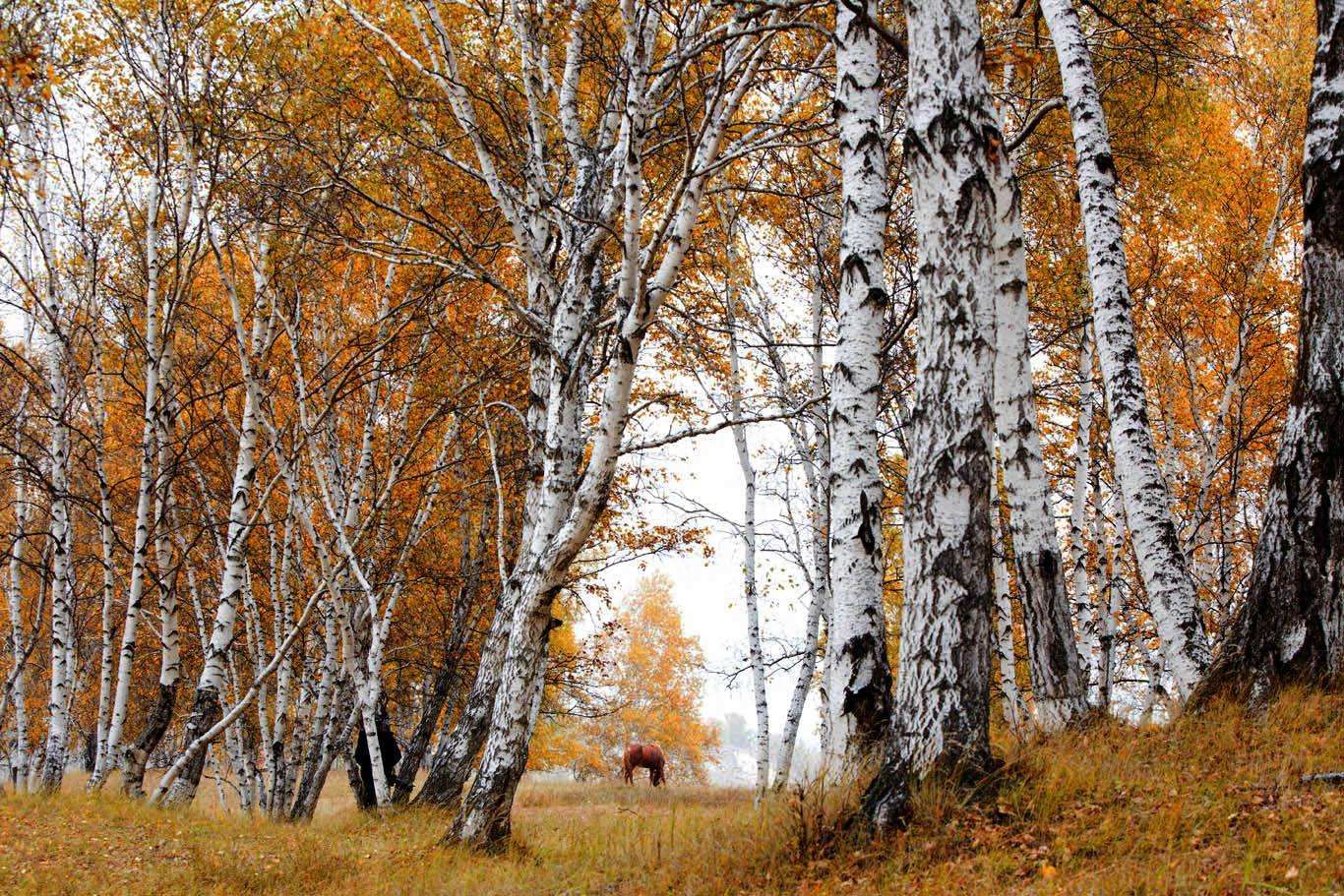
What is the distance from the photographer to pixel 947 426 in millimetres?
3730

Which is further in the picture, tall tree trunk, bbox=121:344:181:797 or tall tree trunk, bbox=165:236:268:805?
tall tree trunk, bbox=121:344:181:797

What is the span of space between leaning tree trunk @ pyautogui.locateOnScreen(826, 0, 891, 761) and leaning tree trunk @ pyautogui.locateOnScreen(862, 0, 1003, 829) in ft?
1.81

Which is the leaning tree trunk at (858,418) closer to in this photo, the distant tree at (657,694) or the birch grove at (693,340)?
the birch grove at (693,340)

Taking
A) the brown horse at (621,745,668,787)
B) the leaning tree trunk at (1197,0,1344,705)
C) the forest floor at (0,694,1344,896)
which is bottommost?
the brown horse at (621,745,668,787)

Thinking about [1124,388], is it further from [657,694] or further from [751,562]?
[657,694]

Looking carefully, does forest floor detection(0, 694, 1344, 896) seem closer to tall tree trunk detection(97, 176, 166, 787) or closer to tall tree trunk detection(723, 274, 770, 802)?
tall tree trunk detection(97, 176, 166, 787)

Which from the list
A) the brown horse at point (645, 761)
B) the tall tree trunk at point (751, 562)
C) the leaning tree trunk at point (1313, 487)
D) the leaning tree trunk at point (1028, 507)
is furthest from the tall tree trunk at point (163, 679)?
the brown horse at point (645, 761)

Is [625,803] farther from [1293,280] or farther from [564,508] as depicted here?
[1293,280]

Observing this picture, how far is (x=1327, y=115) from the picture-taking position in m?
Answer: 4.40

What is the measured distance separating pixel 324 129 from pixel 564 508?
799 cm

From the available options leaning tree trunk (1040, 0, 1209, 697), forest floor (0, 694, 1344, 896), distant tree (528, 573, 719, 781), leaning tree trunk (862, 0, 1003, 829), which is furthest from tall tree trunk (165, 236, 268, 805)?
distant tree (528, 573, 719, 781)

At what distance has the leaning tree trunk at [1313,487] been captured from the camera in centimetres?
412

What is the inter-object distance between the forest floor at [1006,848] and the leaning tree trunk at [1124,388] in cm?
107

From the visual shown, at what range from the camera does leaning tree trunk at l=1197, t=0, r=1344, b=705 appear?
13.5ft
